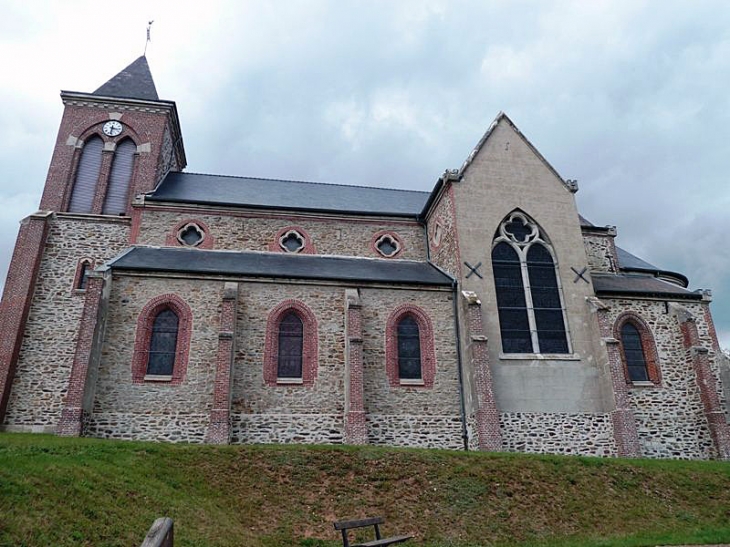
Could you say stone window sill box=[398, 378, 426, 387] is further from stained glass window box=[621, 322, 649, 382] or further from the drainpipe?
stained glass window box=[621, 322, 649, 382]

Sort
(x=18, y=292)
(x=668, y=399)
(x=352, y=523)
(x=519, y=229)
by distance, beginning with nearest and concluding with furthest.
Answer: (x=352, y=523), (x=668, y=399), (x=18, y=292), (x=519, y=229)

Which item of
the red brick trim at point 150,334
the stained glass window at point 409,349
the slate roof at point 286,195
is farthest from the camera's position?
the slate roof at point 286,195

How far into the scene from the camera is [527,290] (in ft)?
70.4

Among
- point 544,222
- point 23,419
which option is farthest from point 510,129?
point 23,419

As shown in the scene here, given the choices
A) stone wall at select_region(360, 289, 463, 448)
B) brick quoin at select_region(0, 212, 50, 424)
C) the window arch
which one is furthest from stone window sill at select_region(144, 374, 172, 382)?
the window arch

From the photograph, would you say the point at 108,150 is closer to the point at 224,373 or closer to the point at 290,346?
the point at 290,346

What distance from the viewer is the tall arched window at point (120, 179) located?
25250 mm

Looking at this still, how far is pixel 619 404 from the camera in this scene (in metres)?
18.8

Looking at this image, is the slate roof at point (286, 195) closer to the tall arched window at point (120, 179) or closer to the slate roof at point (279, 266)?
the tall arched window at point (120, 179)

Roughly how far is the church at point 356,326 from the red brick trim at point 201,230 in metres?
0.07

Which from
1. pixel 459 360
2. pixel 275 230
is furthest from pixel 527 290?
pixel 275 230

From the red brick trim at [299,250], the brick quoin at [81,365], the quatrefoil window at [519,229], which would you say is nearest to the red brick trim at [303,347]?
the red brick trim at [299,250]

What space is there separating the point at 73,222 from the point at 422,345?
17059mm

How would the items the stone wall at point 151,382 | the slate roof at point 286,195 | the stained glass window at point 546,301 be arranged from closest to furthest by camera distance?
1. the stone wall at point 151,382
2. the stained glass window at point 546,301
3. the slate roof at point 286,195
